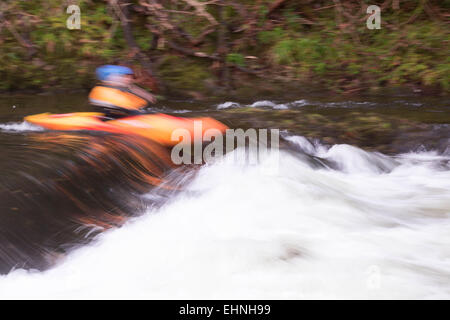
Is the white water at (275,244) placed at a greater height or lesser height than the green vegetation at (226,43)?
lesser

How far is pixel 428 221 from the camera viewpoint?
3607mm

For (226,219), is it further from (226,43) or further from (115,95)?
(226,43)

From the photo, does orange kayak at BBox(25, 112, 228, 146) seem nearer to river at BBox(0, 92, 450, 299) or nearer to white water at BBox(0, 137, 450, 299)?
river at BBox(0, 92, 450, 299)

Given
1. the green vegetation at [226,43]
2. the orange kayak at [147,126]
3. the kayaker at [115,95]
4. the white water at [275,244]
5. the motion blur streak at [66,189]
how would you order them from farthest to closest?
the green vegetation at [226,43] → the kayaker at [115,95] → the orange kayak at [147,126] → the motion blur streak at [66,189] → the white water at [275,244]

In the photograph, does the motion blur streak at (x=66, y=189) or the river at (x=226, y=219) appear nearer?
the river at (x=226, y=219)

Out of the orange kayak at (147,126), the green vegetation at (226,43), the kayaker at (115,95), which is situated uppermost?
the green vegetation at (226,43)

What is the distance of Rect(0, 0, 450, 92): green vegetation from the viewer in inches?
302

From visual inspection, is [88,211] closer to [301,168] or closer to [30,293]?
[30,293]

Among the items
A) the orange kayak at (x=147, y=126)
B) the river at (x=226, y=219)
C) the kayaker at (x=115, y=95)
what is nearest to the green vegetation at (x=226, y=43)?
the river at (x=226, y=219)

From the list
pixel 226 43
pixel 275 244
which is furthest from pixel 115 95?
pixel 226 43

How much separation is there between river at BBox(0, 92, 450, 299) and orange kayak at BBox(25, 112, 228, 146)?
7.1 inches

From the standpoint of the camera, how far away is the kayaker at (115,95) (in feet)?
15.7

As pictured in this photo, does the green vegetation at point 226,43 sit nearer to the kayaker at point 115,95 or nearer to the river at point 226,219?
the river at point 226,219

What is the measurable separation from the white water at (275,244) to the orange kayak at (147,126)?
55cm
